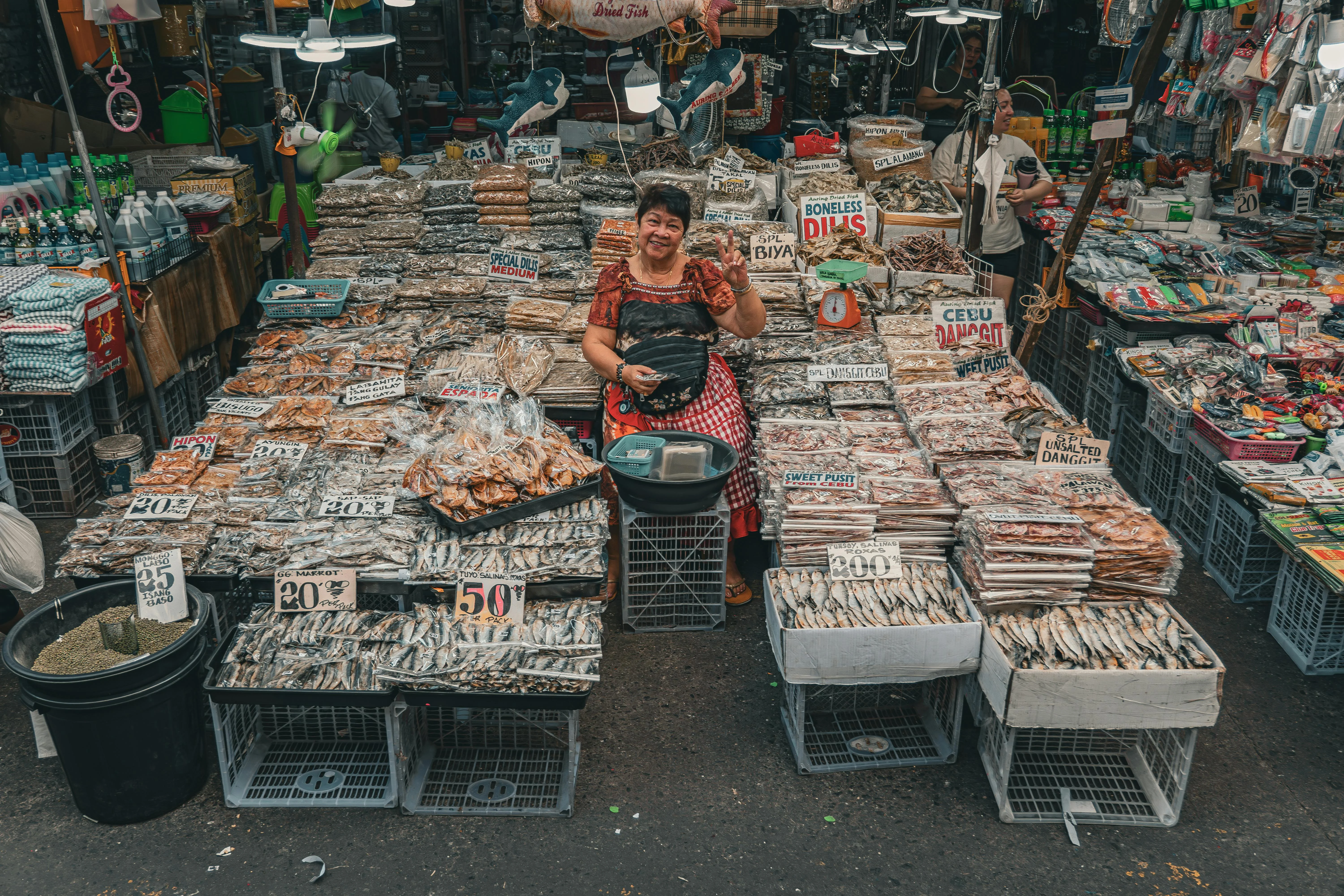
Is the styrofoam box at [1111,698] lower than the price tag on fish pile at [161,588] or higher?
lower

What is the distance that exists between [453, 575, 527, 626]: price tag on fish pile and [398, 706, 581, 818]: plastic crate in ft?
1.16

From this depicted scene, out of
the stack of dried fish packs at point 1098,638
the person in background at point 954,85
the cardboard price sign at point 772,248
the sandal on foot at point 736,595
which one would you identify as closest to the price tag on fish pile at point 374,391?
the sandal on foot at point 736,595

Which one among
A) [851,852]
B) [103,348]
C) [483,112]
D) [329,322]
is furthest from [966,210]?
[483,112]

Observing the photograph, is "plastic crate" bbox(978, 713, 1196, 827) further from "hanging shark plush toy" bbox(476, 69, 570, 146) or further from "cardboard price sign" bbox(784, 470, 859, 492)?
"hanging shark plush toy" bbox(476, 69, 570, 146)

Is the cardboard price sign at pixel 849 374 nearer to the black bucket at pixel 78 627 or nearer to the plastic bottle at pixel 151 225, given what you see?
the black bucket at pixel 78 627

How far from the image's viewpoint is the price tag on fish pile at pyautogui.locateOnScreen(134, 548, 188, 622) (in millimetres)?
3742

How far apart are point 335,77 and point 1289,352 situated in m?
9.91

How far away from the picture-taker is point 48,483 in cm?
582

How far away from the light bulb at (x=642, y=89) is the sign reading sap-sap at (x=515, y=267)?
123 cm

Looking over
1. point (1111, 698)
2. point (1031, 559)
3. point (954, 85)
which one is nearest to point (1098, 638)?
point (1111, 698)

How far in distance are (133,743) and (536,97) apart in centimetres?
520

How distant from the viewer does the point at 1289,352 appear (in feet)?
18.5

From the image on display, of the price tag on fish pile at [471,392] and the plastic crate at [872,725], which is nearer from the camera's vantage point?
the plastic crate at [872,725]

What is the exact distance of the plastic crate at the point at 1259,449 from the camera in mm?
4945
